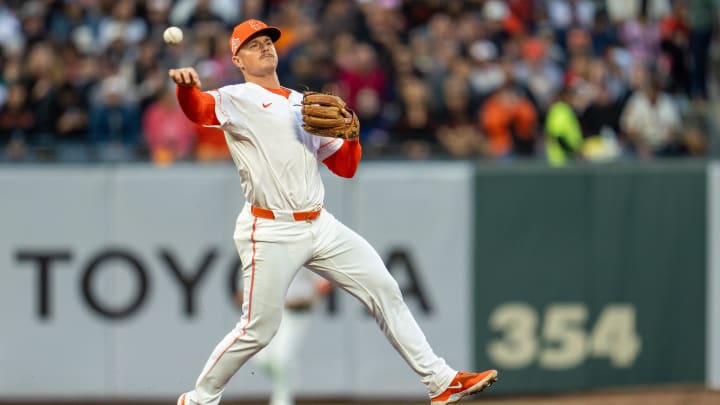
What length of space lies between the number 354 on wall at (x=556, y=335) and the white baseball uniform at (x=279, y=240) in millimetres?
4338

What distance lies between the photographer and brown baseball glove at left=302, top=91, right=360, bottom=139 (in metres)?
6.02

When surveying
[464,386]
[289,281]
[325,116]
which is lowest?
[464,386]

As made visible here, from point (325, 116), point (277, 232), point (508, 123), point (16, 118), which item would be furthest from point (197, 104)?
point (508, 123)

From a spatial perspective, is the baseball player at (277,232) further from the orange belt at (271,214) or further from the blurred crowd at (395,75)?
the blurred crowd at (395,75)

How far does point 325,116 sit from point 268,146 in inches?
13.3

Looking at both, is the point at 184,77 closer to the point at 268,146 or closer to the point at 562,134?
the point at 268,146

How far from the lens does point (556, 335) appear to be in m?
10.6

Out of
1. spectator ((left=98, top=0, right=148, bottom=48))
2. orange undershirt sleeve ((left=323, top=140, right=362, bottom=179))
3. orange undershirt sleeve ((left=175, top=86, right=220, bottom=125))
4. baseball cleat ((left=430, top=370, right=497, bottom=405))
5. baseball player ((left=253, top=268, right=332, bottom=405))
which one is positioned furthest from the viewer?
spectator ((left=98, top=0, right=148, bottom=48))

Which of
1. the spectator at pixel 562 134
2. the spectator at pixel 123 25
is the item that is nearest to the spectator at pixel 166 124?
the spectator at pixel 123 25

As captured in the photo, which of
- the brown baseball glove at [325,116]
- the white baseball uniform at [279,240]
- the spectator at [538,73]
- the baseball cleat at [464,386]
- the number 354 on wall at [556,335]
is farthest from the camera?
the spectator at [538,73]

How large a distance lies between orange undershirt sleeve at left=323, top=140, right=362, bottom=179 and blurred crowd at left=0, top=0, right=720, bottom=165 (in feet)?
14.0

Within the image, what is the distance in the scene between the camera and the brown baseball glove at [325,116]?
6.02 metres

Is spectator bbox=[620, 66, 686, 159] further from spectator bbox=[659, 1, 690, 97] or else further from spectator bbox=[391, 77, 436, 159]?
spectator bbox=[391, 77, 436, 159]

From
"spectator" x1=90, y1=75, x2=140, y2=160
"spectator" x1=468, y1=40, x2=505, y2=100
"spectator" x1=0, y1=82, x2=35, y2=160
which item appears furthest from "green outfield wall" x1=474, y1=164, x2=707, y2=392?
"spectator" x1=0, y1=82, x2=35, y2=160
